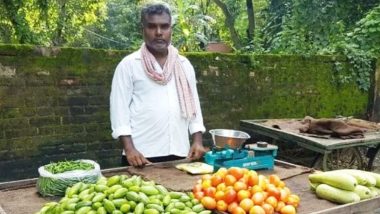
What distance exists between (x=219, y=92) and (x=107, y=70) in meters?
1.57

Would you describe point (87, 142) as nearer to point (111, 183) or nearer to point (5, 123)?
point (5, 123)

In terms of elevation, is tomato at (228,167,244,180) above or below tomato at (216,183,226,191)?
above

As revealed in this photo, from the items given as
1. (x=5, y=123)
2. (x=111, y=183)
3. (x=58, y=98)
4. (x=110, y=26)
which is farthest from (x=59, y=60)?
(x=110, y=26)

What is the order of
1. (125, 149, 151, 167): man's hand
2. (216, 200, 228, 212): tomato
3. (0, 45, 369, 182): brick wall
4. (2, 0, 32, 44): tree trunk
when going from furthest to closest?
(2, 0, 32, 44): tree trunk → (0, 45, 369, 182): brick wall → (125, 149, 151, 167): man's hand → (216, 200, 228, 212): tomato

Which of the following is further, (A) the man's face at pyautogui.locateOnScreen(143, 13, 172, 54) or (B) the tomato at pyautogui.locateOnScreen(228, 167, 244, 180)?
(A) the man's face at pyautogui.locateOnScreen(143, 13, 172, 54)

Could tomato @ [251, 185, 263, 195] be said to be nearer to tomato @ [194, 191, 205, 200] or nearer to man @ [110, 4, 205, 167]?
tomato @ [194, 191, 205, 200]

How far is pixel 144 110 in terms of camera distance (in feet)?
10.1

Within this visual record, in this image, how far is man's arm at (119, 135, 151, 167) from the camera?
2943mm

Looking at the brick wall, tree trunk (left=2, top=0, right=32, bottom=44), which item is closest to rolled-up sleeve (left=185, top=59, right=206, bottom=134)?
the brick wall

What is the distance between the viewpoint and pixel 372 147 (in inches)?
233

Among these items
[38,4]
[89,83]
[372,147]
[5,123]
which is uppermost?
[38,4]

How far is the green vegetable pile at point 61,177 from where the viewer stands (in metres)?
2.35

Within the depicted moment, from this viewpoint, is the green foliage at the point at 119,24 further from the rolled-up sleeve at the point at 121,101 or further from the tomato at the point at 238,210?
the tomato at the point at 238,210

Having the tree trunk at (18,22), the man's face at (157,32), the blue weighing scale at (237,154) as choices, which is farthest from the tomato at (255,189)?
the tree trunk at (18,22)
